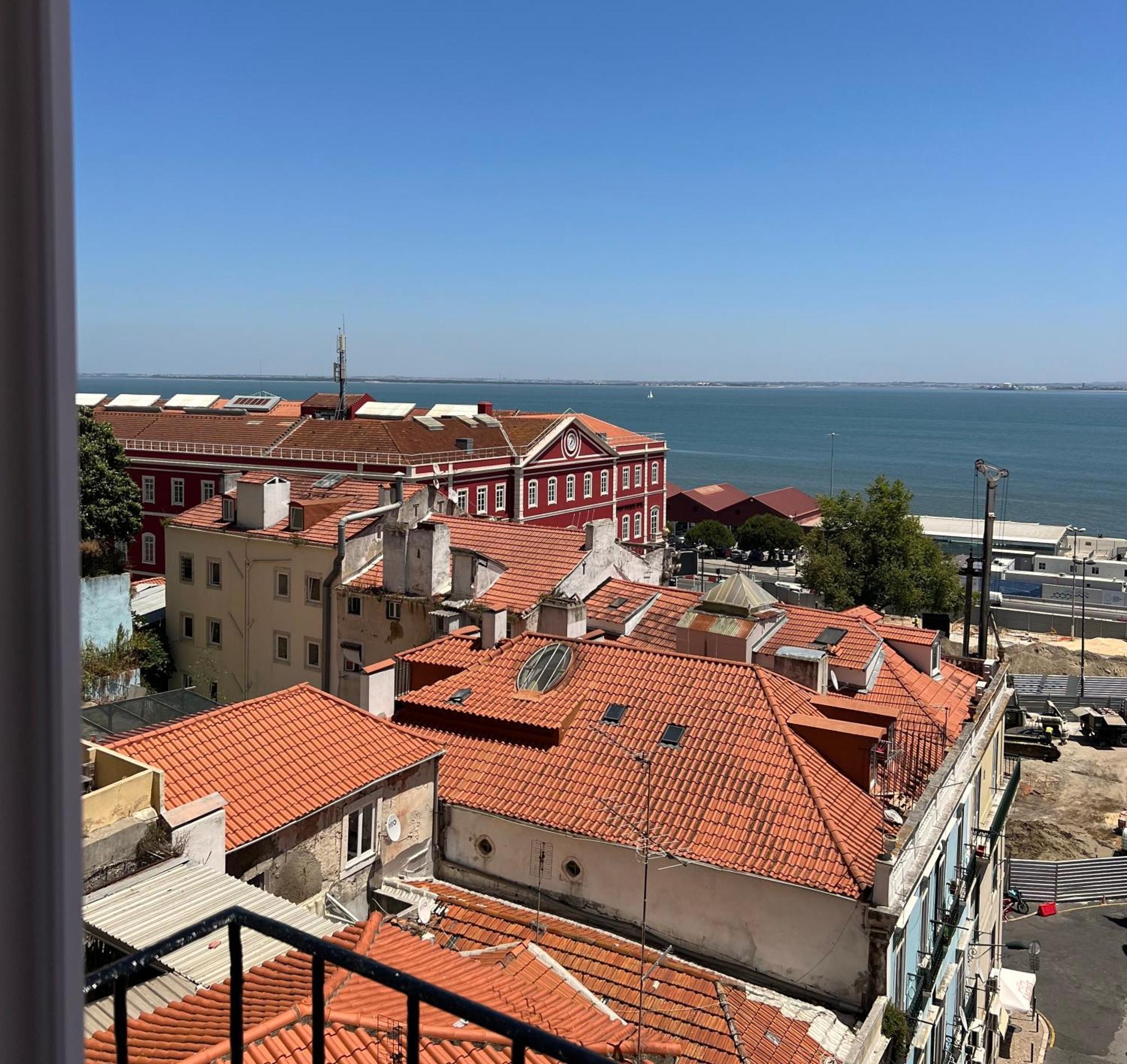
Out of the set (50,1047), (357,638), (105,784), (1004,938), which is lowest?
(1004,938)

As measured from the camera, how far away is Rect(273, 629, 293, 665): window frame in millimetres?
21234

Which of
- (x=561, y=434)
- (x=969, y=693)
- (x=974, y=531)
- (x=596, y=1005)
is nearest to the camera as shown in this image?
(x=596, y=1005)

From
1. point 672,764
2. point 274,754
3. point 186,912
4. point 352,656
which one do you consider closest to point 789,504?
point 352,656

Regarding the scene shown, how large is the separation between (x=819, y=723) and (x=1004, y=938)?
36.6ft

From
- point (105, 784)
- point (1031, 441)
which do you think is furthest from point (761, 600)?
point (1031, 441)

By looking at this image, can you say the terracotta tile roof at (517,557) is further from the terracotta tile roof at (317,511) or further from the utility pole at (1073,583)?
the utility pole at (1073,583)

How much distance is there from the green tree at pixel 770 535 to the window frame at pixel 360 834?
45450 millimetres

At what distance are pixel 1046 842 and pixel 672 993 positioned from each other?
1737 cm

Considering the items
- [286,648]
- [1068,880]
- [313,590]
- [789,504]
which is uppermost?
[313,590]

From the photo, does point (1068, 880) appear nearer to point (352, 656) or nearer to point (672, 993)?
point (352, 656)

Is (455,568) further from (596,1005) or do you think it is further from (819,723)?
(596,1005)

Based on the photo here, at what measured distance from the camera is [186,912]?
6.84 m

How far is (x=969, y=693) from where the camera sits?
15.3m

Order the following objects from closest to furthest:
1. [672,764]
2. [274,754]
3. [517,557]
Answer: [274,754]
[672,764]
[517,557]
